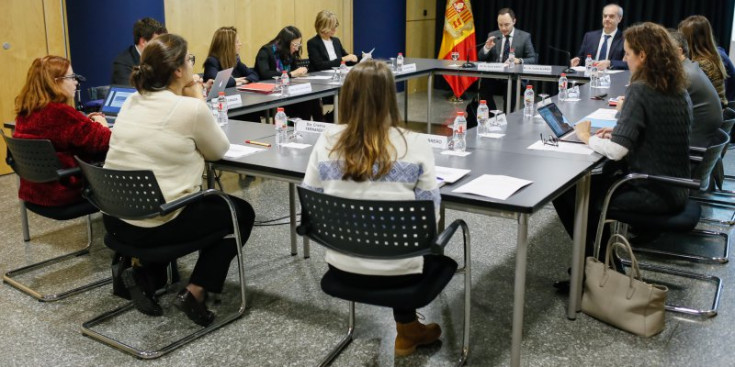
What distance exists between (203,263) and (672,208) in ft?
6.35

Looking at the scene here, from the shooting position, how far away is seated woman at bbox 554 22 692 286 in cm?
297

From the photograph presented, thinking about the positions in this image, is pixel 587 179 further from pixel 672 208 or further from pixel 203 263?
pixel 203 263

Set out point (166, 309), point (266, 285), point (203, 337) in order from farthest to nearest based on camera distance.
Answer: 1. point (266, 285)
2. point (166, 309)
3. point (203, 337)

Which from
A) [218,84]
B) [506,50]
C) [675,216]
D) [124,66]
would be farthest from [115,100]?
[506,50]

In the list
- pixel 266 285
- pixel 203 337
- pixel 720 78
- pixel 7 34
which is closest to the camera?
pixel 203 337

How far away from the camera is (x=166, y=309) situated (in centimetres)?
318

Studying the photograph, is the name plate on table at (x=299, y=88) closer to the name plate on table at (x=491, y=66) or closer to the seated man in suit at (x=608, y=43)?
the name plate on table at (x=491, y=66)

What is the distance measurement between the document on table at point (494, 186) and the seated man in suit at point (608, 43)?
382 cm

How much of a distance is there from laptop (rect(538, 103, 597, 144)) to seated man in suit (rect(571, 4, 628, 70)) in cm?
271

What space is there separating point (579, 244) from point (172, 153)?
1.63m

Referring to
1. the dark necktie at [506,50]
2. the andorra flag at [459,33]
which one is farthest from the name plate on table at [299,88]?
the andorra flag at [459,33]

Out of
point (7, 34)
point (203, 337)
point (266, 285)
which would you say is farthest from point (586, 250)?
point (7, 34)

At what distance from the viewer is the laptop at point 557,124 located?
11.5 ft

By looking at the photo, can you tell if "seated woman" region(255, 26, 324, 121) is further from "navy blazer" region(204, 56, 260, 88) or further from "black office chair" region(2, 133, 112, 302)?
"black office chair" region(2, 133, 112, 302)
